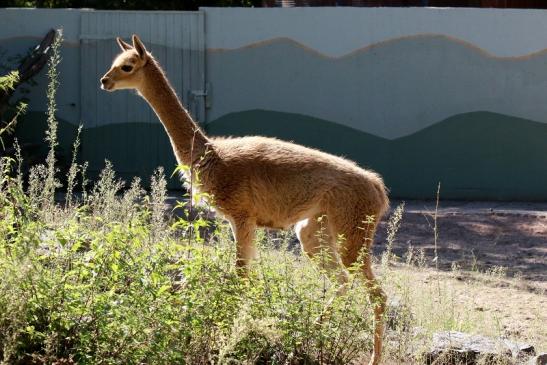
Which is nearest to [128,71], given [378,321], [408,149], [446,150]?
[378,321]

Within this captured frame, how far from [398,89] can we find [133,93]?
434cm

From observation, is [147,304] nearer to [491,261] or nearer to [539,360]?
Result: [539,360]

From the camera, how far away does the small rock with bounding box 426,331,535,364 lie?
636 cm

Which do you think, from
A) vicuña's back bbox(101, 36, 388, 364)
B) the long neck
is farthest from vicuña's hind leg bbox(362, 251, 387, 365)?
the long neck

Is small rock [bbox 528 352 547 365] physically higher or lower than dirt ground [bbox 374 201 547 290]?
higher

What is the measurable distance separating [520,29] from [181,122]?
933cm

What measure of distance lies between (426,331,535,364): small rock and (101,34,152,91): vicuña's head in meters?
3.19

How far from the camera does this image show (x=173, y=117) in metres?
7.79

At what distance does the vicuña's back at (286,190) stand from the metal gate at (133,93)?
8.35 meters

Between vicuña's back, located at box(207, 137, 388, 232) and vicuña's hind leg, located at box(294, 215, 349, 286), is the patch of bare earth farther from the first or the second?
vicuña's back, located at box(207, 137, 388, 232)

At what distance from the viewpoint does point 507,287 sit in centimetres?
959

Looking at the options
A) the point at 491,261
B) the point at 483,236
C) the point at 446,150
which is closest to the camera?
the point at 491,261

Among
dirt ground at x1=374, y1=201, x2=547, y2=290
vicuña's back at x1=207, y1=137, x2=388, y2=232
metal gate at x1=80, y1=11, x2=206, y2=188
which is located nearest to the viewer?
vicuña's back at x1=207, y1=137, x2=388, y2=232

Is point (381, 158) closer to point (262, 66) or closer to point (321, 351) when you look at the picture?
point (262, 66)
